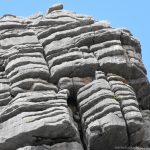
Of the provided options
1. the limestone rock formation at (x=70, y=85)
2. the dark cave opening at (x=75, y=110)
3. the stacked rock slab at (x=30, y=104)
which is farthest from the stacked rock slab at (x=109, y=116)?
the stacked rock slab at (x=30, y=104)

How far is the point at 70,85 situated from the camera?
1323 inches

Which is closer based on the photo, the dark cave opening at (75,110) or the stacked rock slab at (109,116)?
the stacked rock slab at (109,116)

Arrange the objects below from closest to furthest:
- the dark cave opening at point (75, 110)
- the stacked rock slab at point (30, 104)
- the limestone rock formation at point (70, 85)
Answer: the stacked rock slab at point (30, 104), the limestone rock formation at point (70, 85), the dark cave opening at point (75, 110)

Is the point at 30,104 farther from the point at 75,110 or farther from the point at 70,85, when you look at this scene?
the point at 70,85

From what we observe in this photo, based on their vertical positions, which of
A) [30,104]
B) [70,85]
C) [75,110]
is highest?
[70,85]

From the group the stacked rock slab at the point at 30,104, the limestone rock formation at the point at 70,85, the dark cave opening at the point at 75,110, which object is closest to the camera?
the stacked rock slab at the point at 30,104

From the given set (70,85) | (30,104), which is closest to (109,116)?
(30,104)

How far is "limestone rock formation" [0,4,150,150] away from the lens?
29141 mm

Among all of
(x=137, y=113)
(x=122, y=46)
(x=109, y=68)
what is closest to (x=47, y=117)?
(x=137, y=113)

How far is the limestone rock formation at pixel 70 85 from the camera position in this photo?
29141mm

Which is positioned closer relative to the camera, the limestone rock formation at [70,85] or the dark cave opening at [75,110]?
the limestone rock formation at [70,85]

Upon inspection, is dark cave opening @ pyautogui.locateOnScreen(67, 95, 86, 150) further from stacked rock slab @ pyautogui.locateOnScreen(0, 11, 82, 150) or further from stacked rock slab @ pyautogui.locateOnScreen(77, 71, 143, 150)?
stacked rock slab @ pyautogui.locateOnScreen(0, 11, 82, 150)

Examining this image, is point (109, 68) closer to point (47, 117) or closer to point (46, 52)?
point (46, 52)

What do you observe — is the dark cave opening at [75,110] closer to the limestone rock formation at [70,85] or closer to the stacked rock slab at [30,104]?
the limestone rock formation at [70,85]
